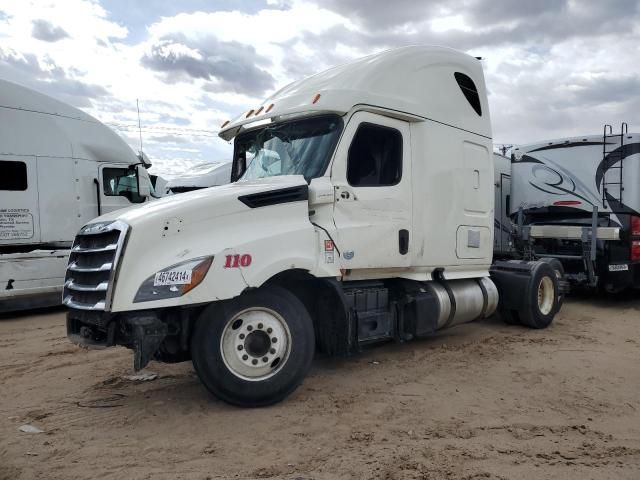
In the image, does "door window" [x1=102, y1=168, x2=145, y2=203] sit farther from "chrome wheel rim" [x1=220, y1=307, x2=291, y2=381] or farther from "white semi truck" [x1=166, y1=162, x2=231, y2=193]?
"chrome wheel rim" [x1=220, y1=307, x2=291, y2=381]

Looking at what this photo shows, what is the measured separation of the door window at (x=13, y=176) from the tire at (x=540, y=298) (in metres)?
9.18

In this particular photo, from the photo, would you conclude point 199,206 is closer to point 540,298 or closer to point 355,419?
point 355,419

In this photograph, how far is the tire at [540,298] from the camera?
829 cm

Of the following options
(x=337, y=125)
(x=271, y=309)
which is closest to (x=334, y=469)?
(x=271, y=309)

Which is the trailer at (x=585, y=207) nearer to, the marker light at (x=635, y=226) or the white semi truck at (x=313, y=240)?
the marker light at (x=635, y=226)

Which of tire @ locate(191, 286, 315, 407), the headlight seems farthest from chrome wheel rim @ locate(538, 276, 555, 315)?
the headlight

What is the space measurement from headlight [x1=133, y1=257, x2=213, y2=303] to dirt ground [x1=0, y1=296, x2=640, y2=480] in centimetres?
112

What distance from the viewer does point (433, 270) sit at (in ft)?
22.4

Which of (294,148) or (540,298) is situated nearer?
(294,148)

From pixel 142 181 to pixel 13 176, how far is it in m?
2.63

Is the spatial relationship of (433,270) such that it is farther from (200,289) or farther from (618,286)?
(618,286)

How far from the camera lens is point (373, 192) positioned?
593cm

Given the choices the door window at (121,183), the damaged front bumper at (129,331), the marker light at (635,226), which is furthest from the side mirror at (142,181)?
the marker light at (635,226)

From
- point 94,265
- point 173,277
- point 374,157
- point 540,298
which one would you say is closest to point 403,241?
point 374,157
